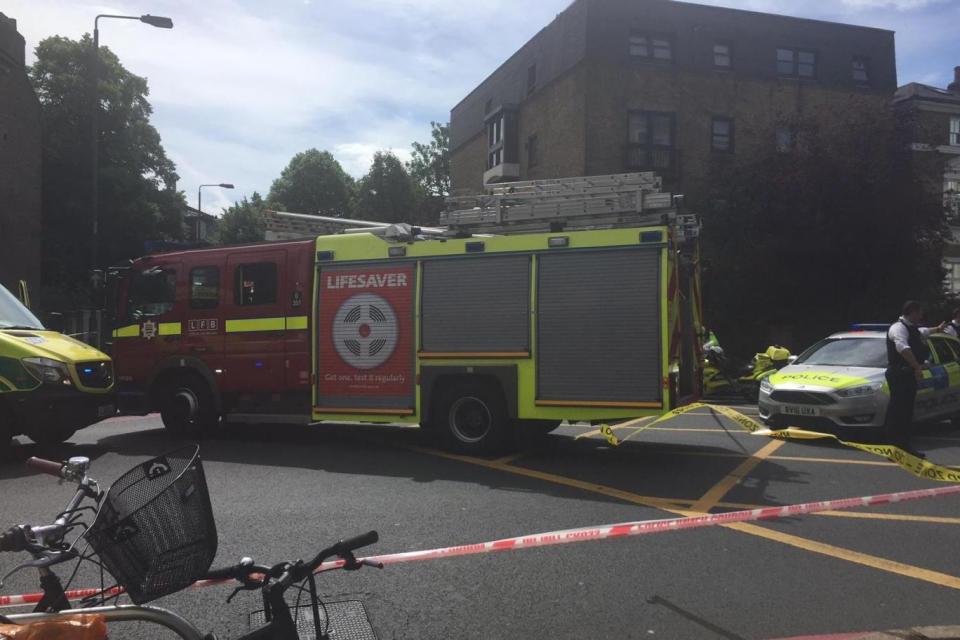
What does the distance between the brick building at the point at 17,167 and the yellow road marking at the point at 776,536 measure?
25850 mm

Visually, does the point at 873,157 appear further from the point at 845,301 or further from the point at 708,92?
the point at 708,92

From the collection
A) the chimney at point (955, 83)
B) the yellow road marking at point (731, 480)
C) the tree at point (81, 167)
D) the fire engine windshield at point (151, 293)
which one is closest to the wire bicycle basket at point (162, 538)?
the yellow road marking at point (731, 480)

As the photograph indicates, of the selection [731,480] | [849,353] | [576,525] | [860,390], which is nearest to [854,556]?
[576,525]

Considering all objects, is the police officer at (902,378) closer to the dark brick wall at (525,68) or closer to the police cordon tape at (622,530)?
the police cordon tape at (622,530)

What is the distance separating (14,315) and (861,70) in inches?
1188

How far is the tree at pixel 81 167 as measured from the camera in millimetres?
33250

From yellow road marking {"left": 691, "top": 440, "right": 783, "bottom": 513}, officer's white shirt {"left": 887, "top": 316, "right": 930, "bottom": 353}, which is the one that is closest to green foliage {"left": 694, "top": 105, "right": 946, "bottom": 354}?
officer's white shirt {"left": 887, "top": 316, "right": 930, "bottom": 353}

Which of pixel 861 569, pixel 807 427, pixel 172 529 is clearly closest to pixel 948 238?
pixel 807 427

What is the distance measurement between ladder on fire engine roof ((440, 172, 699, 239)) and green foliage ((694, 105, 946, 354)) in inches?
500

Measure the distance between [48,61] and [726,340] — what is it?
1274 inches

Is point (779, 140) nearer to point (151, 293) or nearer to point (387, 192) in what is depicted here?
point (151, 293)

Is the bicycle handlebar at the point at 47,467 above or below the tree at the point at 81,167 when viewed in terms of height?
below

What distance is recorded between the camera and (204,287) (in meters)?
9.55

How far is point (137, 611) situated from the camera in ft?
6.84
